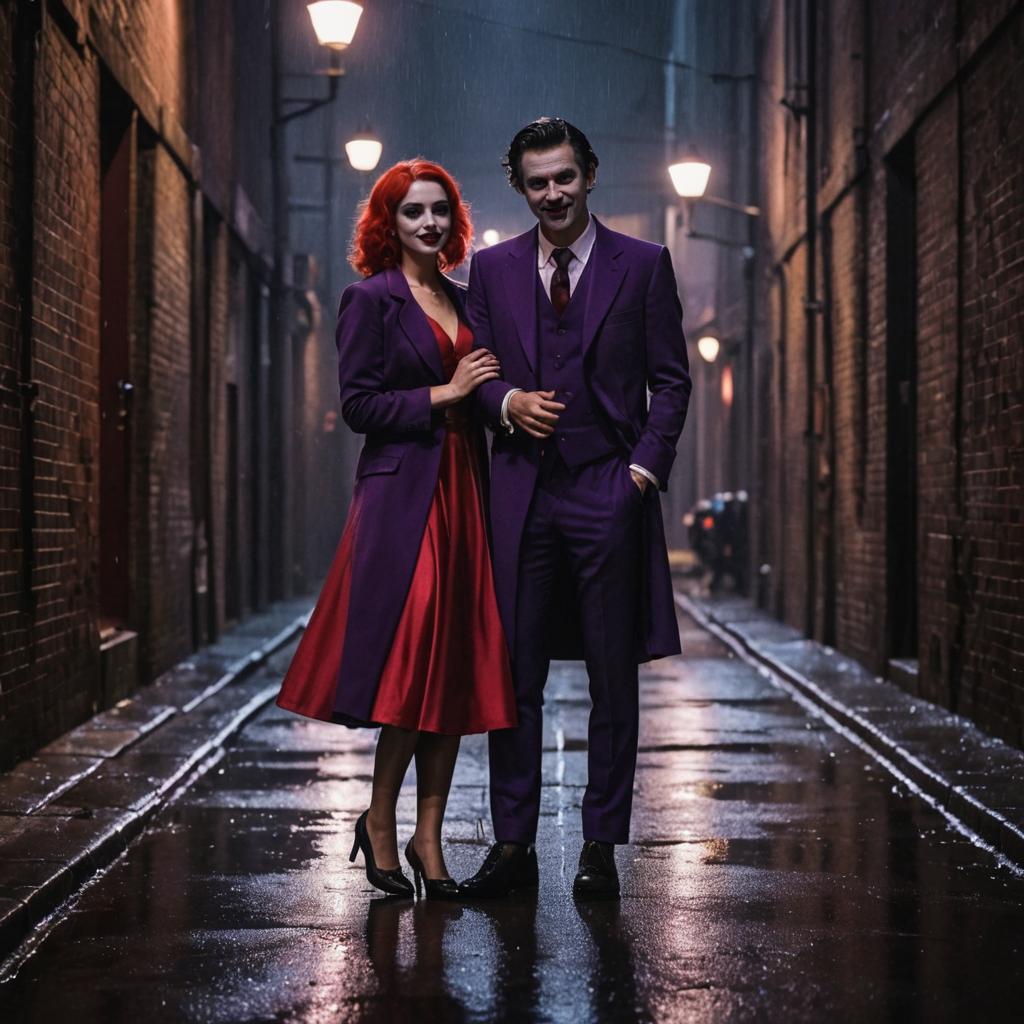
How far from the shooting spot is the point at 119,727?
377 inches

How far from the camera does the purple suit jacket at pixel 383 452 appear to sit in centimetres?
535

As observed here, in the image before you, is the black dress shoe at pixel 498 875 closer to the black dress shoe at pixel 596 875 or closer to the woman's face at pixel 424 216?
the black dress shoe at pixel 596 875

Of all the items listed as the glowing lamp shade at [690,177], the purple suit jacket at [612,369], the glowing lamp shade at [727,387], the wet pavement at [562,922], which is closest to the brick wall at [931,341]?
the glowing lamp shade at [690,177]

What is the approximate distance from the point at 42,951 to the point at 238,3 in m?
15.0

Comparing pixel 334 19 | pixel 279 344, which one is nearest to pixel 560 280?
pixel 334 19

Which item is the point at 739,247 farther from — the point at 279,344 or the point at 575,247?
the point at 575,247

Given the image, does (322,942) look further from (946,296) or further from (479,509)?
(946,296)

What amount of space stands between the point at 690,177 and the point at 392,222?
1387 centimetres

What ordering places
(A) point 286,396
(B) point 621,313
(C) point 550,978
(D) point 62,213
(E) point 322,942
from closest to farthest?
(C) point 550,978
(E) point 322,942
(B) point 621,313
(D) point 62,213
(A) point 286,396

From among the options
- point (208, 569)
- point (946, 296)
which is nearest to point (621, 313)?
point (946, 296)

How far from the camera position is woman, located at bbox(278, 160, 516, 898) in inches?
210

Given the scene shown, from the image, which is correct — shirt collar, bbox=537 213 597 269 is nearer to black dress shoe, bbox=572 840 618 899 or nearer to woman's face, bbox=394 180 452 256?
woman's face, bbox=394 180 452 256

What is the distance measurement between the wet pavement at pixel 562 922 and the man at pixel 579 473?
1.07 ft

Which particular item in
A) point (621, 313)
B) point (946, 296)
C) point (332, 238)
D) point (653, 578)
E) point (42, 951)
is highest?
point (332, 238)
